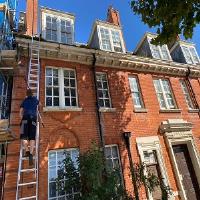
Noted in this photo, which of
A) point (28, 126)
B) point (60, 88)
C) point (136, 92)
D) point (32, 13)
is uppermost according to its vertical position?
point (32, 13)

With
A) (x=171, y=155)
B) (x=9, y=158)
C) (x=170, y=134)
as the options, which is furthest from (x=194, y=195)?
(x=9, y=158)

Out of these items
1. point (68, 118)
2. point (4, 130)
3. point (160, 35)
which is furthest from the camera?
point (68, 118)

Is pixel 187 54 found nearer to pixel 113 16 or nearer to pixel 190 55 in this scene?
pixel 190 55

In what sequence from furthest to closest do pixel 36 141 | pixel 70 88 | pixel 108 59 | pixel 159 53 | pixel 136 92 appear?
pixel 159 53, pixel 136 92, pixel 108 59, pixel 70 88, pixel 36 141

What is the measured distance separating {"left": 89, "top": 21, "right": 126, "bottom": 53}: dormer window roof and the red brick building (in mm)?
61

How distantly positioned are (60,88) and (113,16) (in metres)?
9.06

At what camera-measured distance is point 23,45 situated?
9883 millimetres

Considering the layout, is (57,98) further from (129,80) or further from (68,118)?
(129,80)

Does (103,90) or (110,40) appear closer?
(103,90)

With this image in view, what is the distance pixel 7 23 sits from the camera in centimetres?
981

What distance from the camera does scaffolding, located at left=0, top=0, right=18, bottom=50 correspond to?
8930 mm

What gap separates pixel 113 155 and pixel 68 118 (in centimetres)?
272

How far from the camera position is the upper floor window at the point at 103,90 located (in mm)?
11359

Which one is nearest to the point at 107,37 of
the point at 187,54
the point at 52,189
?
the point at 187,54
